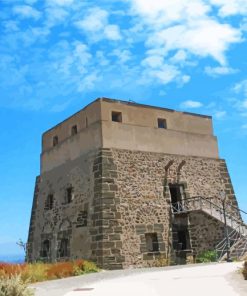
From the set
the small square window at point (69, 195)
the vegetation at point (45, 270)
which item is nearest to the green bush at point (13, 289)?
the vegetation at point (45, 270)

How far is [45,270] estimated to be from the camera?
52.8 feet

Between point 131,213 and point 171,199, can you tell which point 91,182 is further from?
point 171,199

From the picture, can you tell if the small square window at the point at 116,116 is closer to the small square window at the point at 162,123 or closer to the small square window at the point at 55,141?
the small square window at the point at 162,123

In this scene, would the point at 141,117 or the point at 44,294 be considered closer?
the point at 44,294

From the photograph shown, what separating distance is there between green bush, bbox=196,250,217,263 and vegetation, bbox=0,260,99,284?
5.88 m

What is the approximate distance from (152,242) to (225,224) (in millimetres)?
4005

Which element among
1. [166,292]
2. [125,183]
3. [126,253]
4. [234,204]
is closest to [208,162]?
[234,204]

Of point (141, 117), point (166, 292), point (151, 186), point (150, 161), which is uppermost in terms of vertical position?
point (141, 117)

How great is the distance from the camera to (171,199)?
76.5ft

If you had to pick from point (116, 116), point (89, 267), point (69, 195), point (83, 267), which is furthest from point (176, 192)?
point (83, 267)

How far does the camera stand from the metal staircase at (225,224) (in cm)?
1961

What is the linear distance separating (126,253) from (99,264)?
5.04 feet

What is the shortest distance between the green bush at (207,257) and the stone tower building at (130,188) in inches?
13.0

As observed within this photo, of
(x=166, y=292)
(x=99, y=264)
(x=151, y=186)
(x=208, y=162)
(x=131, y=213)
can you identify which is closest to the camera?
(x=166, y=292)
